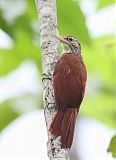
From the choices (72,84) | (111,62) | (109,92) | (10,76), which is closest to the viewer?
(72,84)

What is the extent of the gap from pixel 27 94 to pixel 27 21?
860 millimetres

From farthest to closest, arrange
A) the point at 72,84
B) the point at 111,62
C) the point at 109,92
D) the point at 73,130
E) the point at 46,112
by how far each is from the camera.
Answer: the point at 109,92 < the point at 111,62 < the point at 72,84 < the point at 73,130 < the point at 46,112

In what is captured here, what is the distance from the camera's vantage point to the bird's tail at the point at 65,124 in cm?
271

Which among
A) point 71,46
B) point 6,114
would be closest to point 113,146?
point 6,114

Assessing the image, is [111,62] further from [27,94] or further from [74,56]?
[27,94]

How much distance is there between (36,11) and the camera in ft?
10.3

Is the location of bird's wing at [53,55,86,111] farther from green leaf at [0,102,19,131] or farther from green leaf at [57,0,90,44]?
green leaf at [0,102,19,131]

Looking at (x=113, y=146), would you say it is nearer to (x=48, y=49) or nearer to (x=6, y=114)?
(x=48, y=49)

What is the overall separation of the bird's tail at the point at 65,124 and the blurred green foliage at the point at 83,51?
0.25 metres

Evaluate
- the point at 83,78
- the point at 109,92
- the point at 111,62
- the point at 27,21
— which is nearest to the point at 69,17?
the point at 27,21

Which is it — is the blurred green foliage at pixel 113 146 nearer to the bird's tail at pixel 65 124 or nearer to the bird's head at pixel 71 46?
the bird's tail at pixel 65 124

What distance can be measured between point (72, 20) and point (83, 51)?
0.79m

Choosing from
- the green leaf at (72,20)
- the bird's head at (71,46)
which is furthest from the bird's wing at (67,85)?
the bird's head at (71,46)

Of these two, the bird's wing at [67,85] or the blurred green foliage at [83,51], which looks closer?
the blurred green foliage at [83,51]
